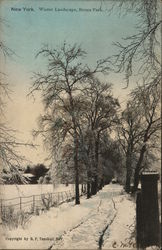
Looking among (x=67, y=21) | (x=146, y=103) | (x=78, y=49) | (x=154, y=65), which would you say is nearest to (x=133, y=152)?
(x=146, y=103)

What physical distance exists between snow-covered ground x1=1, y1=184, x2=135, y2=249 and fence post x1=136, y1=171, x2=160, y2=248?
0.96ft

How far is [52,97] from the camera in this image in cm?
735

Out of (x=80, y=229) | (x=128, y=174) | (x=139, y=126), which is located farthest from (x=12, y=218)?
(x=139, y=126)

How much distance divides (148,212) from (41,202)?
3.05 meters

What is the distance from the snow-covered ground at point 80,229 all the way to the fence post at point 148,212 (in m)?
0.29

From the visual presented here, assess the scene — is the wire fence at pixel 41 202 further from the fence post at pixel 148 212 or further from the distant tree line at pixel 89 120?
the fence post at pixel 148 212

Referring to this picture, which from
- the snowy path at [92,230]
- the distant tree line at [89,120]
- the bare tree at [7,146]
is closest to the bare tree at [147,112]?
the distant tree line at [89,120]

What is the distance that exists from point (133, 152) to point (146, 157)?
359 millimetres

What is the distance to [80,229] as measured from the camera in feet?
22.1

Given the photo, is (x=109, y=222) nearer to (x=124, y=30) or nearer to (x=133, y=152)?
(x=133, y=152)

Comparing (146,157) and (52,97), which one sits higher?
(52,97)

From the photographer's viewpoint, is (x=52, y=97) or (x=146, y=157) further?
(x=52, y=97)

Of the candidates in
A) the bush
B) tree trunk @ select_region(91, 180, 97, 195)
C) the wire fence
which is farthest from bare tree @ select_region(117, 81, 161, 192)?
the bush

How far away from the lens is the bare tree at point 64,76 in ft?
22.7
